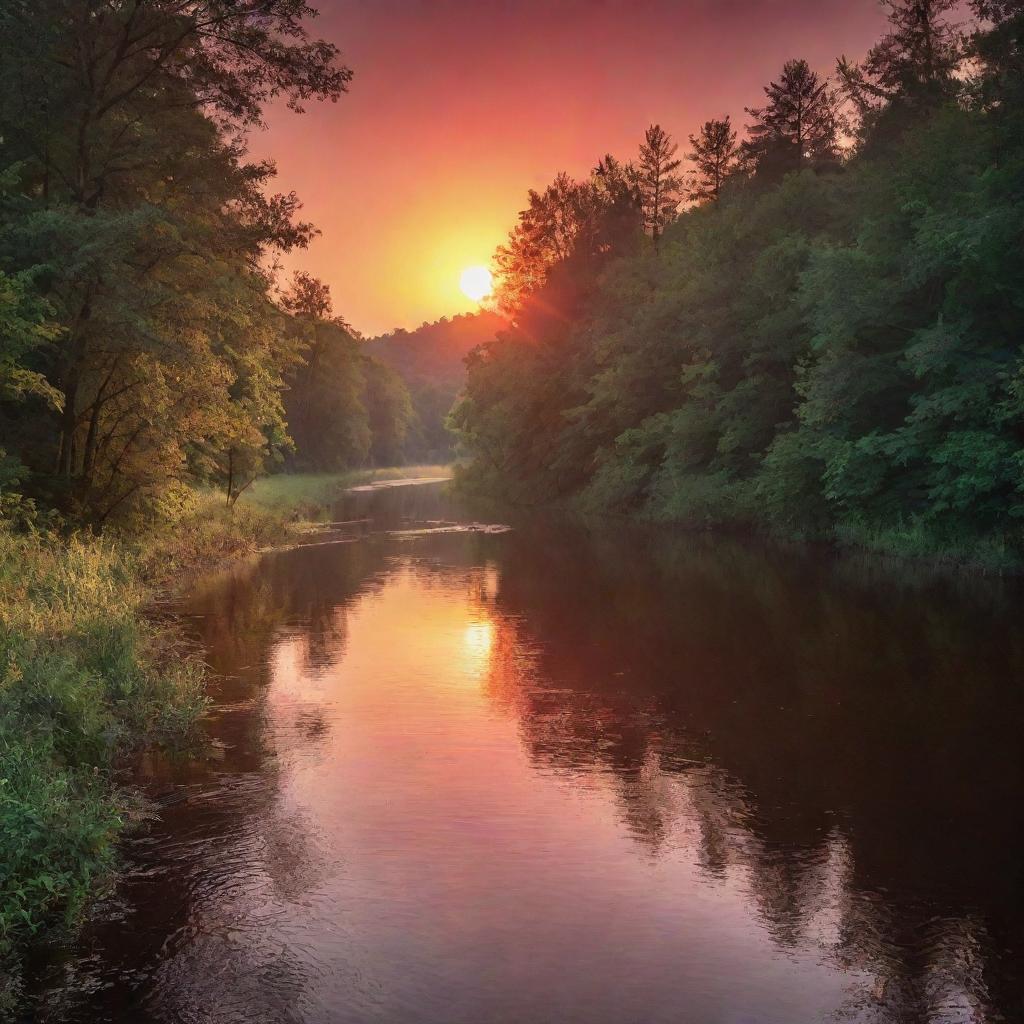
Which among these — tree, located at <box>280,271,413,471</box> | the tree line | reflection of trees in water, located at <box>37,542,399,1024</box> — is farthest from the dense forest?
tree, located at <box>280,271,413,471</box>

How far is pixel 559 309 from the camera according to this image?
212 feet

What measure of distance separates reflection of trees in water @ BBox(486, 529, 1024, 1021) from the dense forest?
224 inches

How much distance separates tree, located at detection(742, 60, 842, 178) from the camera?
5759 cm

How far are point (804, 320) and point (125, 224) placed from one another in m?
20.3

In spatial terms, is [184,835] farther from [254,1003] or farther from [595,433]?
[595,433]

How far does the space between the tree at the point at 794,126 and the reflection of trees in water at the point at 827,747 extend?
41.8 m

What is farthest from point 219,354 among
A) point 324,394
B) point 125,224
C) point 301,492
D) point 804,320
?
point 324,394

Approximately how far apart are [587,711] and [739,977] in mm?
6929

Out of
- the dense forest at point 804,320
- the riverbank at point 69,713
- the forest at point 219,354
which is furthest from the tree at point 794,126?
the riverbank at point 69,713

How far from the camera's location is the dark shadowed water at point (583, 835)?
6637mm

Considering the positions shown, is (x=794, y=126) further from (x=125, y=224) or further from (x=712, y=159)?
(x=125, y=224)

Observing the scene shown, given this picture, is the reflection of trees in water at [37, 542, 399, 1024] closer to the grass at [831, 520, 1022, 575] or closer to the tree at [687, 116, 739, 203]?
the grass at [831, 520, 1022, 575]

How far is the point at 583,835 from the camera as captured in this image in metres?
9.29

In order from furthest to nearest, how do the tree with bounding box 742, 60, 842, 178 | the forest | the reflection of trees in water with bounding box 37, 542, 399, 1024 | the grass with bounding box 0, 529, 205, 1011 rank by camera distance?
the tree with bounding box 742, 60, 842, 178, the forest, the grass with bounding box 0, 529, 205, 1011, the reflection of trees in water with bounding box 37, 542, 399, 1024
